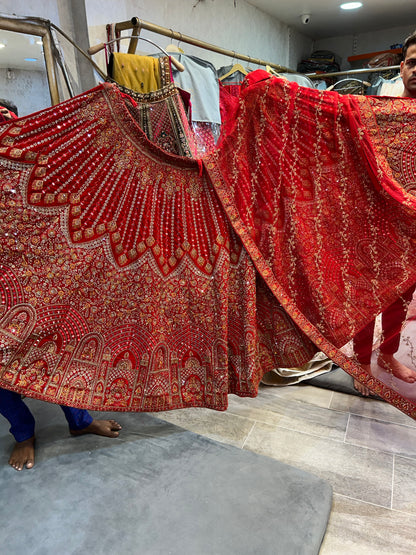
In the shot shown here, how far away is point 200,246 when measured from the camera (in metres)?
1.35

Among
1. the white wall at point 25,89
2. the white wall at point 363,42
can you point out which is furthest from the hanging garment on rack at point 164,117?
the white wall at point 363,42

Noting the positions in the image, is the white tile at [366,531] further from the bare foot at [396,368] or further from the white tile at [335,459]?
the bare foot at [396,368]

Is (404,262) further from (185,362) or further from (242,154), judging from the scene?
(185,362)

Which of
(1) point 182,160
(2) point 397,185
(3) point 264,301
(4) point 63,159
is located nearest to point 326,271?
(3) point 264,301

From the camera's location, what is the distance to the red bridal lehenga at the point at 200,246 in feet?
4.07

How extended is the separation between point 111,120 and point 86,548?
49.3 inches

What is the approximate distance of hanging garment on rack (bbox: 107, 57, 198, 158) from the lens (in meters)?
1.41

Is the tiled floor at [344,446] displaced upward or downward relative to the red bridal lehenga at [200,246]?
downward

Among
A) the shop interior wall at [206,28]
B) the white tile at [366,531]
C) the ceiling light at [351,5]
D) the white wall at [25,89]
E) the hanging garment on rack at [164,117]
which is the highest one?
the ceiling light at [351,5]

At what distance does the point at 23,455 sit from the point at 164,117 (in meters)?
1.32

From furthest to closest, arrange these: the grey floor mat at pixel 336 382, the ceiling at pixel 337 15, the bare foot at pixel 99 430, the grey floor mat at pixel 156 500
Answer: the ceiling at pixel 337 15, the grey floor mat at pixel 336 382, the bare foot at pixel 99 430, the grey floor mat at pixel 156 500

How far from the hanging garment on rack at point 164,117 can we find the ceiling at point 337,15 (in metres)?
3.09

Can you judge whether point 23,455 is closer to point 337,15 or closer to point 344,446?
point 344,446

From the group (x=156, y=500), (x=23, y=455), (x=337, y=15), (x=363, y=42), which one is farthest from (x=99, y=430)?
(x=363, y=42)
